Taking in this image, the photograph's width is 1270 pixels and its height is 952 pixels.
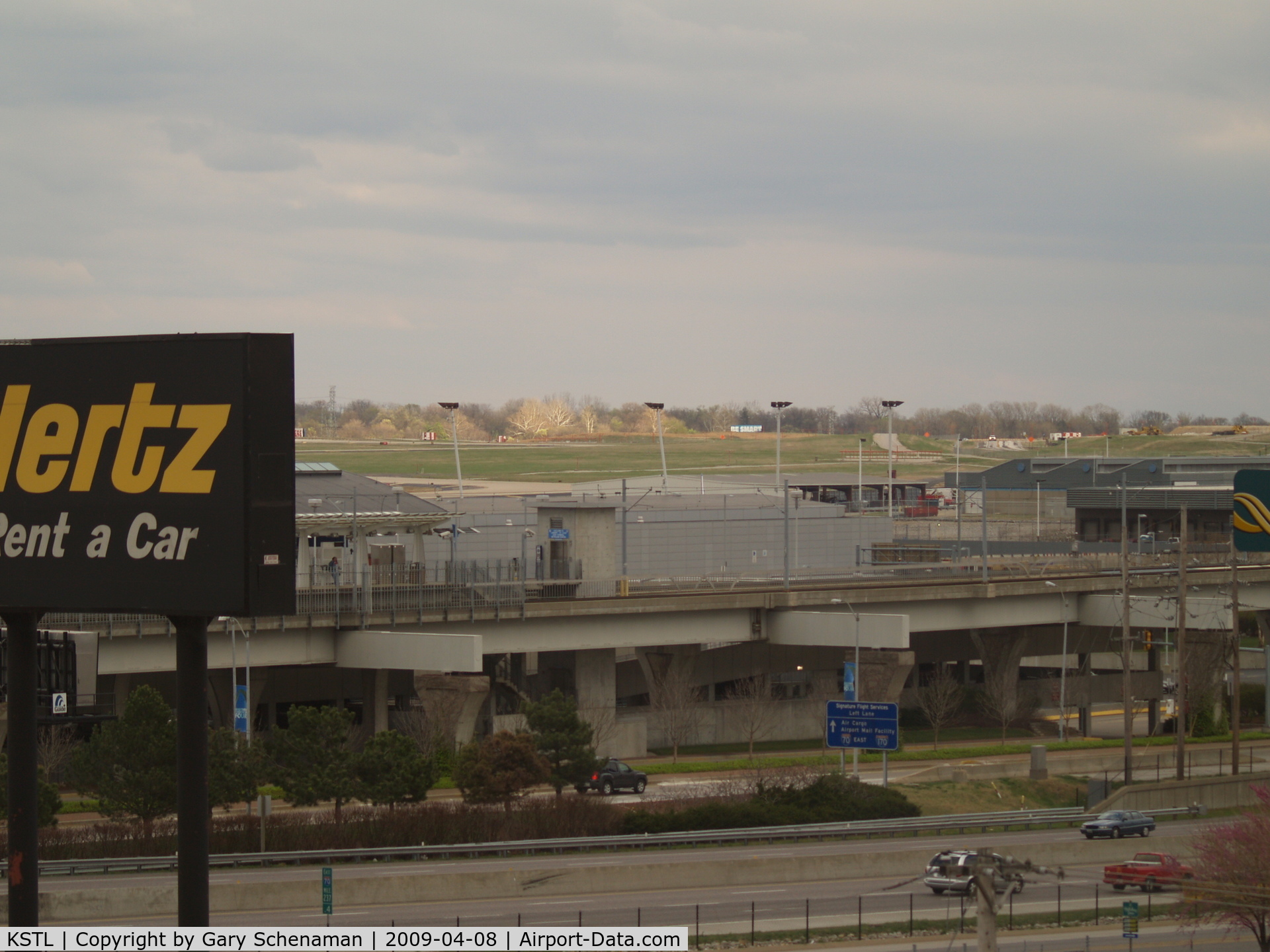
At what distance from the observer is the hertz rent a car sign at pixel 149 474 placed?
13523 mm

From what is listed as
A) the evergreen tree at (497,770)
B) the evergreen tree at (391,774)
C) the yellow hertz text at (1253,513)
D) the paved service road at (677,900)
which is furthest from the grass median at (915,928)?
the yellow hertz text at (1253,513)

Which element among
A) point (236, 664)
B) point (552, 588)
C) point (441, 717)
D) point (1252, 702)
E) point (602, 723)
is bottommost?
point (1252, 702)

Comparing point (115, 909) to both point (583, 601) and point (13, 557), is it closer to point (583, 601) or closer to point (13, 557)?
point (13, 557)

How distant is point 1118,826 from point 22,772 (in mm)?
36889

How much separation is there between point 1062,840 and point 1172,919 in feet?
27.0

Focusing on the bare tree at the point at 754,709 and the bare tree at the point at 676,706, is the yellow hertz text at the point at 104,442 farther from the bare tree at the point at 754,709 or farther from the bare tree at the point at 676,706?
the bare tree at the point at 754,709

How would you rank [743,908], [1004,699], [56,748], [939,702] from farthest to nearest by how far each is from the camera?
[1004,699] → [939,702] → [56,748] → [743,908]

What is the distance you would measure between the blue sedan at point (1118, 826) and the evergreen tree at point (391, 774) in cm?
2095

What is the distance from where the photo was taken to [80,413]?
14.0 meters

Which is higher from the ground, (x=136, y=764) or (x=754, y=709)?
(x=136, y=764)

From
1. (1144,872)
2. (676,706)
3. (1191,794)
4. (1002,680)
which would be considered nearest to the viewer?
(1144,872)

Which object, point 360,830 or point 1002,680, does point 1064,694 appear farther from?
point 360,830

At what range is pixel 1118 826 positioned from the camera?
143 feet

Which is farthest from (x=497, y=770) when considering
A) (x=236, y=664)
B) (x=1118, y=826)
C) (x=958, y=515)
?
(x=958, y=515)
